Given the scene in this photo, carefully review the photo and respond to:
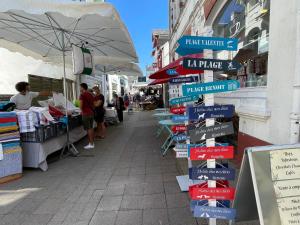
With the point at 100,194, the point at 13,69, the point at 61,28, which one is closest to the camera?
the point at 100,194

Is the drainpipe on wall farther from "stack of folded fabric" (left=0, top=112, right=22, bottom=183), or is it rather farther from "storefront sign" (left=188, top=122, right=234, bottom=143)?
"stack of folded fabric" (left=0, top=112, right=22, bottom=183)

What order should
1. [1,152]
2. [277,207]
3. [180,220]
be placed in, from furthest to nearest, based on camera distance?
[1,152] < [180,220] < [277,207]

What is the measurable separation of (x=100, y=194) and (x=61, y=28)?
4026 mm

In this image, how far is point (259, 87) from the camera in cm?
414

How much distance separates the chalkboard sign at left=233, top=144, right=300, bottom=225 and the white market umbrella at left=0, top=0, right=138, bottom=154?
382 centimetres

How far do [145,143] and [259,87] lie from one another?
4.34m

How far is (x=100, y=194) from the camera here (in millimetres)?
3988

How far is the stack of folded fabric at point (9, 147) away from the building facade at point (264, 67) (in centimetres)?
374

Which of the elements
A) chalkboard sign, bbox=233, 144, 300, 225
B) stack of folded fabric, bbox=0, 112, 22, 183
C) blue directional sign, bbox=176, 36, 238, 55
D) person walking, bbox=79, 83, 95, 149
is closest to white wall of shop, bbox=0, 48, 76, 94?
person walking, bbox=79, 83, 95, 149

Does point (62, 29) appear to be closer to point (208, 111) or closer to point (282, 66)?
point (282, 66)

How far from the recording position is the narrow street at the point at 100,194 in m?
→ 3.26

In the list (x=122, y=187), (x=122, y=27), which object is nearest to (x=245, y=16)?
(x=122, y=27)

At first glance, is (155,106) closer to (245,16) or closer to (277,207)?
(245,16)

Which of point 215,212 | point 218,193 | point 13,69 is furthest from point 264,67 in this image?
point 13,69
